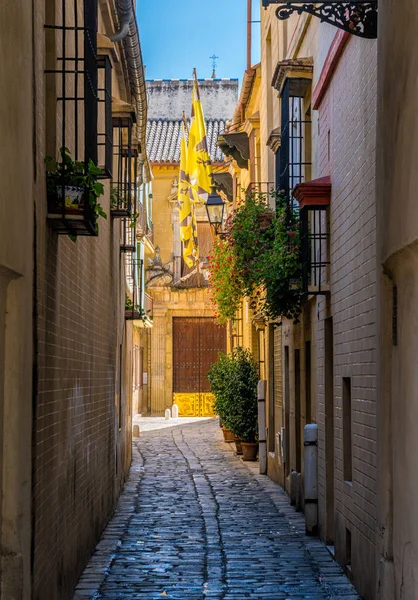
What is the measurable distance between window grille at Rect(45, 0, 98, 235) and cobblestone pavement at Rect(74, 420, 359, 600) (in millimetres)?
3433

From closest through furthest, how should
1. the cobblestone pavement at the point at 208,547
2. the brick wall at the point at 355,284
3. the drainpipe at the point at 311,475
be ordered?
the brick wall at the point at 355,284 → the cobblestone pavement at the point at 208,547 → the drainpipe at the point at 311,475

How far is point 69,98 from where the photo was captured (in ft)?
28.3

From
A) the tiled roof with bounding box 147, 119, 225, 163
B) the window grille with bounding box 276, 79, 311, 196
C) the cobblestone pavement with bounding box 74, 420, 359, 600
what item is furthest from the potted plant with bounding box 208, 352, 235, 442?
the tiled roof with bounding box 147, 119, 225, 163

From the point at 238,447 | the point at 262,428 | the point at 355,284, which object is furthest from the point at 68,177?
the point at 238,447

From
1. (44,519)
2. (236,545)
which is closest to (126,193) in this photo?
(236,545)

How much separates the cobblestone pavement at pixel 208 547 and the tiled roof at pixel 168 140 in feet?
94.2

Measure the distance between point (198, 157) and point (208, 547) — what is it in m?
23.7

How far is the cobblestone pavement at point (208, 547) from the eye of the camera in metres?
10.0

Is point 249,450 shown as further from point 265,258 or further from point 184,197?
point 184,197

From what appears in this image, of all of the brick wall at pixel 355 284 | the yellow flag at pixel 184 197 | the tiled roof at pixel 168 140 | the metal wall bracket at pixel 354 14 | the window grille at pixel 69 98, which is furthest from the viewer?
the tiled roof at pixel 168 140

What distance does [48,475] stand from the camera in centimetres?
838
